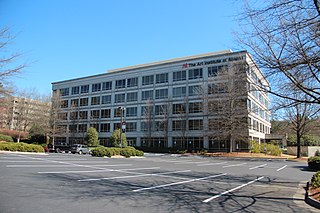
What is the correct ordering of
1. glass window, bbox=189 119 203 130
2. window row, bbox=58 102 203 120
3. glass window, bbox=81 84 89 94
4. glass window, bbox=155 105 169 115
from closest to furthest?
glass window, bbox=189 119 203 130 < window row, bbox=58 102 203 120 < glass window, bbox=155 105 169 115 < glass window, bbox=81 84 89 94

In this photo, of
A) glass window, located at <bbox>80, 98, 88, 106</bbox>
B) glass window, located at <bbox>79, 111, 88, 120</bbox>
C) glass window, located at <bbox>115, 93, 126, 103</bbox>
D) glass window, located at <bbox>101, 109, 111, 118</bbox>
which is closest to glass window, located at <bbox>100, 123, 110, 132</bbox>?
glass window, located at <bbox>101, 109, 111, 118</bbox>

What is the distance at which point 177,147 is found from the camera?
174 ft

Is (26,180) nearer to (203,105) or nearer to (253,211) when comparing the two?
(253,211)

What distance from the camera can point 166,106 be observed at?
2167 inches

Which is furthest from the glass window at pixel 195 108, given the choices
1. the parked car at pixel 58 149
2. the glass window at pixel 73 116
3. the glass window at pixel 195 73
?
the glass window at pixel 73 116

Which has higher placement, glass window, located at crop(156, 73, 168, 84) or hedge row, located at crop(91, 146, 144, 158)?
glass window, located at crop(156, 73, 168, 84)

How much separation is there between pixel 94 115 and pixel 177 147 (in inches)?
1039

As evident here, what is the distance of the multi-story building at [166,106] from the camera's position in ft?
155

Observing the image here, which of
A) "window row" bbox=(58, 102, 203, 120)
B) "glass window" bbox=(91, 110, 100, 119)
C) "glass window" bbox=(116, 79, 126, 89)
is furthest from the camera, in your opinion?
"glass window" bbox=(91, 110, 100, 119)

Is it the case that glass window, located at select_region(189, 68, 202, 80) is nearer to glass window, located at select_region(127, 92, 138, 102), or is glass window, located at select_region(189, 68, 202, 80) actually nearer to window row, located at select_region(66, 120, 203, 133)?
window row, located at select_region(66, 120, 203, 133)

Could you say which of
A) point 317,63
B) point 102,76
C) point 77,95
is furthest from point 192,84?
point 317,63

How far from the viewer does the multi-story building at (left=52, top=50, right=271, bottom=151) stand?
4719cm

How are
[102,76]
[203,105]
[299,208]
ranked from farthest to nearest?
[102,76] → [203,105] → [299,208]

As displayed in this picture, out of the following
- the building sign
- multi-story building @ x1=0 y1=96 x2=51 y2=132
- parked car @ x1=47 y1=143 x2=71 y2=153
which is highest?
the building sign
